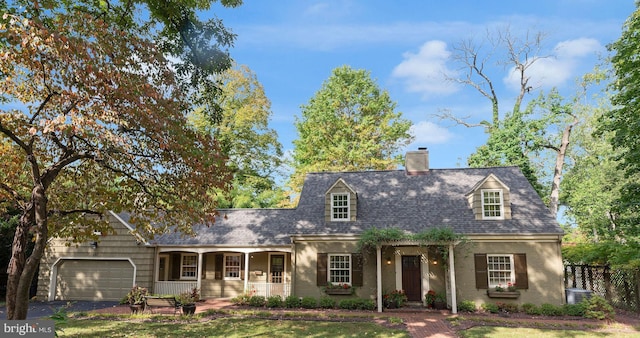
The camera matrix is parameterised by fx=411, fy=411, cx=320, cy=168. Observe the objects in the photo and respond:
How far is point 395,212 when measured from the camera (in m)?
18.8

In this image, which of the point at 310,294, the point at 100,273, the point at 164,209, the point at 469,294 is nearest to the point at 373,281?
the point at 310,294

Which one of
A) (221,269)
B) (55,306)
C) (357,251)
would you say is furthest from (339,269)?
(55,306)

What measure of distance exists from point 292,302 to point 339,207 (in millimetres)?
4601

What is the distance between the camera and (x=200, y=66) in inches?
428

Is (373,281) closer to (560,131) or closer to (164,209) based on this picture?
(164,209)

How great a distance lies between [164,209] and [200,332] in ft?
12.4

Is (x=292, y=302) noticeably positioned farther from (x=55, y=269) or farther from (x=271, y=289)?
(x=55, y=269)

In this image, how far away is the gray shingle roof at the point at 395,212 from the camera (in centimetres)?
1747

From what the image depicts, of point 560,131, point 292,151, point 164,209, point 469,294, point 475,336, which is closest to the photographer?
point 164,209

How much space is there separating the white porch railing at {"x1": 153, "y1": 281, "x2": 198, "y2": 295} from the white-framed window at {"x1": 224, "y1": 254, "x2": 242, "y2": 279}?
1.95 meters

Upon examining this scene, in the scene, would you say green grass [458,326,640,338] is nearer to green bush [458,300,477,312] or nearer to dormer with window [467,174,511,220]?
green bush [458,300,477,312]

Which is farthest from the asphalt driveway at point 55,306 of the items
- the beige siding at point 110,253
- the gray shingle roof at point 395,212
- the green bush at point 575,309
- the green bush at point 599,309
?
the green bush at point 599,309

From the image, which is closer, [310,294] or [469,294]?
[469,294]

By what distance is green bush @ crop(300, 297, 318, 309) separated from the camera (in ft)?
56.1
